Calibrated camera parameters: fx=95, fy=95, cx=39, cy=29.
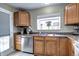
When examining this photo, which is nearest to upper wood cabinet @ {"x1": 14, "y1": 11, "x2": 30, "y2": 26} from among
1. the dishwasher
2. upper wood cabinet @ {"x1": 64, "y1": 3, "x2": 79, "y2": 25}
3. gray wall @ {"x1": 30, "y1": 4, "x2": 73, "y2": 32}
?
gray wall @ {"x1": 30, "y1": 4, "x2": 73, "y2": 32}

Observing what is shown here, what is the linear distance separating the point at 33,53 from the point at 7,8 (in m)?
2.07

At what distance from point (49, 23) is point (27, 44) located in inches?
55.5

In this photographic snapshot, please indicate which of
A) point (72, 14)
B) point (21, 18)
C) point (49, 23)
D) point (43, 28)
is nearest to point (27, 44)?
point (43, 28)

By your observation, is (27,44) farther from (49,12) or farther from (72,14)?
(72,14)

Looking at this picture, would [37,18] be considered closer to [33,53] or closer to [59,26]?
[59,26]

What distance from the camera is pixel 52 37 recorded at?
124 inches

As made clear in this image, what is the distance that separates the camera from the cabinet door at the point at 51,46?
3145 mm

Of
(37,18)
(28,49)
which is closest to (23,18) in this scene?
(37,18)

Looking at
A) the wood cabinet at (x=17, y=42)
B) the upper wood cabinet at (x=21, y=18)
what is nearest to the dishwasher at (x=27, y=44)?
the wood cabinet at (x=17, y=42)

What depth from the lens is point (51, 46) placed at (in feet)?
10.5

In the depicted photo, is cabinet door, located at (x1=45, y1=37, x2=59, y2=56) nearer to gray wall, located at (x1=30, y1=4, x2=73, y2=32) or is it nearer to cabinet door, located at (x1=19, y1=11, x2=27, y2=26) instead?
gray wall, located at (x1=30, y1=4, x2=73, y2=32)

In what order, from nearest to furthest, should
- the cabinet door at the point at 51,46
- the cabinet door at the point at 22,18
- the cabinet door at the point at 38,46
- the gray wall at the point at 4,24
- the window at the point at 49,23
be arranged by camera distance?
the cabinet door at the point at 51,46
the cabinet door at the point at 38,46
the gray wall at the point at 4,24
the window at the point at 49,23
the cabinet door at the point at 22,18

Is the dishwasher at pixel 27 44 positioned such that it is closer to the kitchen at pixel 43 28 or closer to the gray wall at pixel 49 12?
the kitchen at pixel 43 28

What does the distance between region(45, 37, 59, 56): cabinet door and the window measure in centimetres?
111
